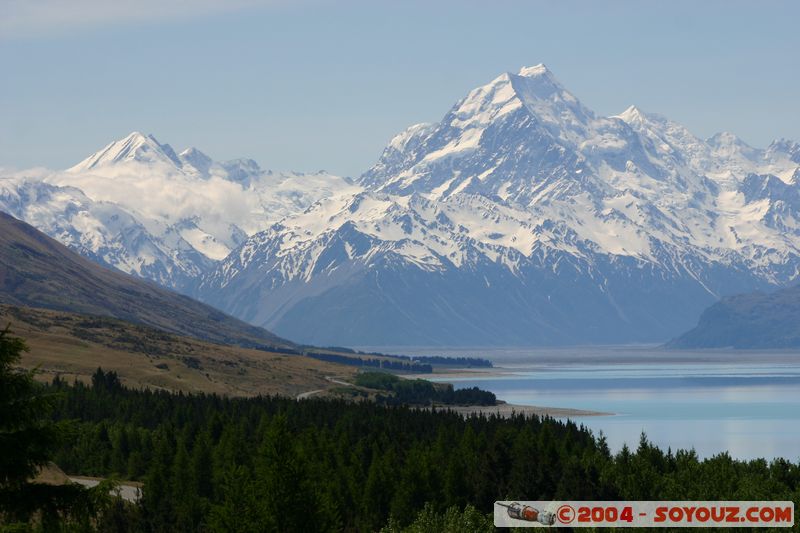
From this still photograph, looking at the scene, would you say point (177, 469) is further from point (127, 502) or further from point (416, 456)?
point (416, 456)

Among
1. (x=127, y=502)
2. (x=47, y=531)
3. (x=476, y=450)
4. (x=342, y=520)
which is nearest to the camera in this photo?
(x=47, y=531)

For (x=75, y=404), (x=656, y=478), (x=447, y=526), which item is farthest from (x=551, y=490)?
(x=75, y=404)

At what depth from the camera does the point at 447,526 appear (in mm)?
87938

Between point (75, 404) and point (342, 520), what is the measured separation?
87778mm

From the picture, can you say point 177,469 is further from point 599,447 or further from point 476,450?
point 599,447

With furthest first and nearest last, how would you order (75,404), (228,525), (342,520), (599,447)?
(75,404) → (599,447) → (342,520) → (228,525)

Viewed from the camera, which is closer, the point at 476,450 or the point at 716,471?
the point at 716,471

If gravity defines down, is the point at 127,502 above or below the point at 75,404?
below

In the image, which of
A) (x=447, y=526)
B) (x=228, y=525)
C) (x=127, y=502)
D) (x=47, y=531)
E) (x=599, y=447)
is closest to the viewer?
(x=47, y=531)

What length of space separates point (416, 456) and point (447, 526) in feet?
127

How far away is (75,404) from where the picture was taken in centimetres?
19462

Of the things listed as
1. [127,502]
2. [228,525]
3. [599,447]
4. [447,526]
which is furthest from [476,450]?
[228,525]

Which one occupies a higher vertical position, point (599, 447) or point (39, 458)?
point (599, 447)

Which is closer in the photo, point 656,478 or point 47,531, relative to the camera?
point 47,531
